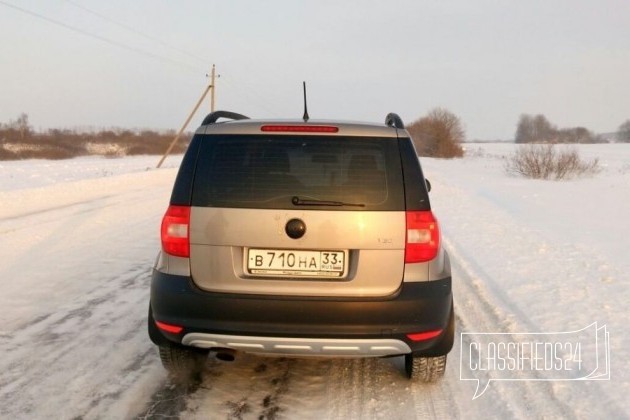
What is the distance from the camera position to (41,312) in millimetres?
4711

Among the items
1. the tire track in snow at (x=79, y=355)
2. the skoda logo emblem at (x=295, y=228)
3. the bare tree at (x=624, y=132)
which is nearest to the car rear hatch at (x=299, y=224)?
the skoda logo emblem at (x=295, y=228)

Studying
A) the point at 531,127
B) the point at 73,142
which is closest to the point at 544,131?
the point at 531,127

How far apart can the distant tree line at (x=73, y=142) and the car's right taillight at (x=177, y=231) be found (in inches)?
1922

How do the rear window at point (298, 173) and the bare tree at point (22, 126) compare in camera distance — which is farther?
the bare tree at point (22, 126)

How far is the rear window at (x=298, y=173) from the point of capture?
287 cm

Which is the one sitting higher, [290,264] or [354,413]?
[290,264]

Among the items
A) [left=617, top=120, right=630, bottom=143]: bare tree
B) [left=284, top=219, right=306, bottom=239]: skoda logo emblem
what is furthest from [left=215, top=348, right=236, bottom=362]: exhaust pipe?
[left=617, top=120, right=630, bottom=143]: bare tree

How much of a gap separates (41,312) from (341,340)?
10.6 feet

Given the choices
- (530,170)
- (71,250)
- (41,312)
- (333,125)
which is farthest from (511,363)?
(530,170)

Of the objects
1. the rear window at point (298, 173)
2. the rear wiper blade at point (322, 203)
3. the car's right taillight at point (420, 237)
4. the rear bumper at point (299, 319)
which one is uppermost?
the rear window at point (298, 173)

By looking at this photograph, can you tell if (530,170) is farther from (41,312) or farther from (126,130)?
(126,130)

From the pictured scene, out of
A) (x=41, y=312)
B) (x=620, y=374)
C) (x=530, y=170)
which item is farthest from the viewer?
(x=530, y=170)

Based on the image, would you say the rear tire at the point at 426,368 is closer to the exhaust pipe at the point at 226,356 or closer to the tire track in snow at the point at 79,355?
the exhaust pipe at the point at 226,356

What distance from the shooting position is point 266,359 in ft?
12.5
